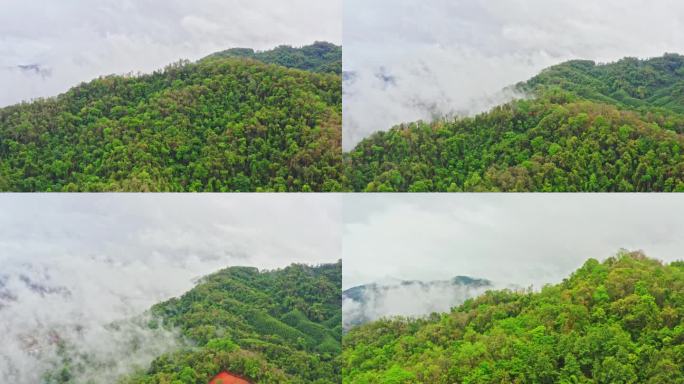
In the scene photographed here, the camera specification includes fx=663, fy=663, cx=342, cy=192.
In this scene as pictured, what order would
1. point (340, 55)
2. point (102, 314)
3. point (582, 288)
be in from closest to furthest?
point (582, 288)
point (102, 314)
point (340, 55)

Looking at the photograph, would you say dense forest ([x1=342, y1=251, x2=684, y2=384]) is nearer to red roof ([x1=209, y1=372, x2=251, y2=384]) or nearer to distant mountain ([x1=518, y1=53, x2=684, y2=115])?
red roof ([x1=209, y1=372, x2=251, y2=384])

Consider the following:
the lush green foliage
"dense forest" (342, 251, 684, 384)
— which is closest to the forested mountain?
the lush green foliage

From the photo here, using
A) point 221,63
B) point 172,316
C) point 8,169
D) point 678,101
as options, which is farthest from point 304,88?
point 678,101

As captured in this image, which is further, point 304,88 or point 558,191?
point 304,88

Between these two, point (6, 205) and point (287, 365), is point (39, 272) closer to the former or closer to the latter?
point (6, 205)

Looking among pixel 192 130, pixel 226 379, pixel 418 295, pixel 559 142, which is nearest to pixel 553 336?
pixel 418 295

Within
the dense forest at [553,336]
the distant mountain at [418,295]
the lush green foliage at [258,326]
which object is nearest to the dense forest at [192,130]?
the lush green foliage at [258,326]
